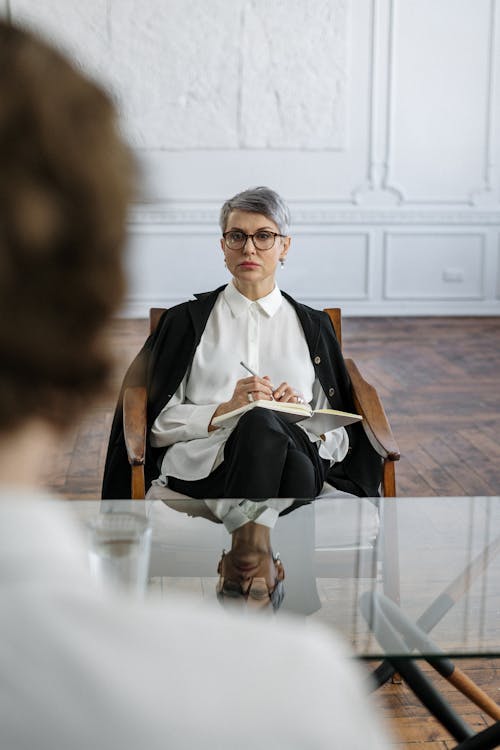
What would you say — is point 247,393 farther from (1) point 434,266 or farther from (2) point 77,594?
(1) point 434,266

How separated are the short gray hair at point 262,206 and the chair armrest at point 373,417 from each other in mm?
529

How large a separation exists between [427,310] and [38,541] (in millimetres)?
8537

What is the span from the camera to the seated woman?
2982mm

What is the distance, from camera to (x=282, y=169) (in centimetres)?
862

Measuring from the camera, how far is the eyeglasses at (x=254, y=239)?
3.40m

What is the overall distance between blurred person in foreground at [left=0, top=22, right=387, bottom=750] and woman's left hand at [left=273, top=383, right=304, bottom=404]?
249cm

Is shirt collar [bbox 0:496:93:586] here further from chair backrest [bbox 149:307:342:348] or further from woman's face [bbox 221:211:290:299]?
chair backrest [bbox 149:307:342:348]

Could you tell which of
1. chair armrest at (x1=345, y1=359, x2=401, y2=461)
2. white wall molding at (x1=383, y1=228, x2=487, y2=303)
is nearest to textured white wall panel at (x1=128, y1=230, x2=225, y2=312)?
white wall molding at (x1=383, y1=228, x2=487, y2=303)

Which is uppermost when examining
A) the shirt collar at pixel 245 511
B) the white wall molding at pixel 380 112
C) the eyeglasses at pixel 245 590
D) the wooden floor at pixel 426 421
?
the white wall molding at pixel 380 112

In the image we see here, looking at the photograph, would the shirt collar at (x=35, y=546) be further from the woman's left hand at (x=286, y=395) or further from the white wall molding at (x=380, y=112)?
the white wall molding at (x=380, y=112)

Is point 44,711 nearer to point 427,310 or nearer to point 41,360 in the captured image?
point 41,360

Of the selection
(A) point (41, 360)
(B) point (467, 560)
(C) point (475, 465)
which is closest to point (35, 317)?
(A) point (41, 360)

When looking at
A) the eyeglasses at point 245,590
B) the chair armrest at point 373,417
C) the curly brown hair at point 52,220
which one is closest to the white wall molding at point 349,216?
the chair armrest at point 373,417

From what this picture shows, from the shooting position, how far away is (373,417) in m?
3.15
